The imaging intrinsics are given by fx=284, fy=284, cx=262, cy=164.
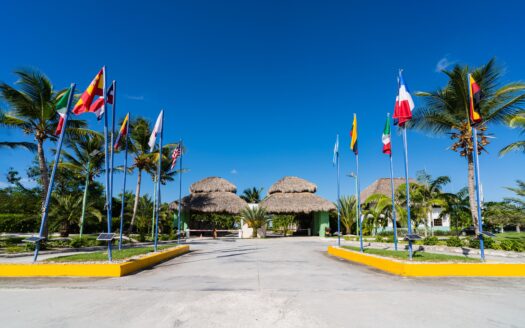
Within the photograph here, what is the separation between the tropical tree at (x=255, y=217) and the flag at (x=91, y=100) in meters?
18.0

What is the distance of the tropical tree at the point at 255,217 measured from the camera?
25156 millimetres

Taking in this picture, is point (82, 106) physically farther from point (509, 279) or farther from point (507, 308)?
point (509, 279)

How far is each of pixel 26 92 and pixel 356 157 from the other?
16152mm

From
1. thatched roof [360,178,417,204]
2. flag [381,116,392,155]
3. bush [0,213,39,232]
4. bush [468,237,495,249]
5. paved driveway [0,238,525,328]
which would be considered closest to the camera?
paved driveway [0,238,525,328]

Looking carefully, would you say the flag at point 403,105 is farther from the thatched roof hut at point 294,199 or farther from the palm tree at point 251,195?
the palm tree at point 251,195

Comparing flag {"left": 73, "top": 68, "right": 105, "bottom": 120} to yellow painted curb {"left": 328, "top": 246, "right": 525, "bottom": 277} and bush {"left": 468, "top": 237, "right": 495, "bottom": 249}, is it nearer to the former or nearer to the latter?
yellow painted curb {"left": 328, "top": 246, "right": 525, "bottom": 277}

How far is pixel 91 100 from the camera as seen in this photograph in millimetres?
8312

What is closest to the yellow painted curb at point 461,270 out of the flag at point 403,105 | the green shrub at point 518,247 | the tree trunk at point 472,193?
the flag at point 403,105

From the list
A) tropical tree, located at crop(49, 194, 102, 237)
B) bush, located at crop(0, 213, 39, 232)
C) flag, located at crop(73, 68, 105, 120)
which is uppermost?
flag, located at crop(73, 68, 105, 120)

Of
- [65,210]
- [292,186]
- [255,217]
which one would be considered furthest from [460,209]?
[65,210]

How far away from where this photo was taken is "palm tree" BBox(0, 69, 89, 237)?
1379 cm

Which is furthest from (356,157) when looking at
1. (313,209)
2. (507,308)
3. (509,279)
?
(313,209)

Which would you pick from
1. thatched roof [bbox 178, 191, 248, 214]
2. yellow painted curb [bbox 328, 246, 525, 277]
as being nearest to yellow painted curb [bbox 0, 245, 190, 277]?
yellow painted curb [bbox 328, 246, 525, 277]

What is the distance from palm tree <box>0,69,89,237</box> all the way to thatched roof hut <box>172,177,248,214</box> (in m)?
13.1
